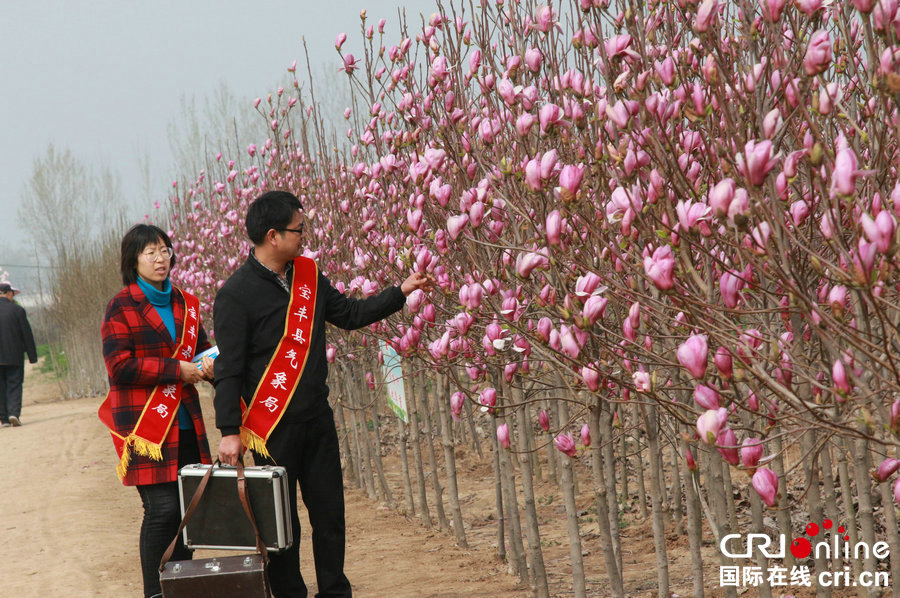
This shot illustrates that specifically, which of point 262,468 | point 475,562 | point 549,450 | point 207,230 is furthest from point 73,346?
point 262,468

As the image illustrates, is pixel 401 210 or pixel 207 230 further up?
pixel 207 230

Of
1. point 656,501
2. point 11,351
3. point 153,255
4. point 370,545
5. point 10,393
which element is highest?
point 11,351

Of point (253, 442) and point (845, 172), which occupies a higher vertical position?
point (845, 172)

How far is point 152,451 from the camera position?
3633 millimetres

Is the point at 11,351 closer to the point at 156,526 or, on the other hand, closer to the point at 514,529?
the point at 514,529

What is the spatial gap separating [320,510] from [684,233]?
6.47ft

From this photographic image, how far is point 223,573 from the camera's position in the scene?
3.25 metres

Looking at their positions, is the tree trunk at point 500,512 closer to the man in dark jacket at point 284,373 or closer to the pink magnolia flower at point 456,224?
the man in dark jacket at point 284,373

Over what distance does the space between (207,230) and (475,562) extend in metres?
5.34

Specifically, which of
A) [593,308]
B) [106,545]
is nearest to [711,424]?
[593,308]

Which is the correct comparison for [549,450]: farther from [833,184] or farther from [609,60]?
[833,184]

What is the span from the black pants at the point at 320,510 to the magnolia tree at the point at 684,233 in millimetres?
538

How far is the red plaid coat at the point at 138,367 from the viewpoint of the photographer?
144 inches

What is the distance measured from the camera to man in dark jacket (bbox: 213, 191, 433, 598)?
3361mm
